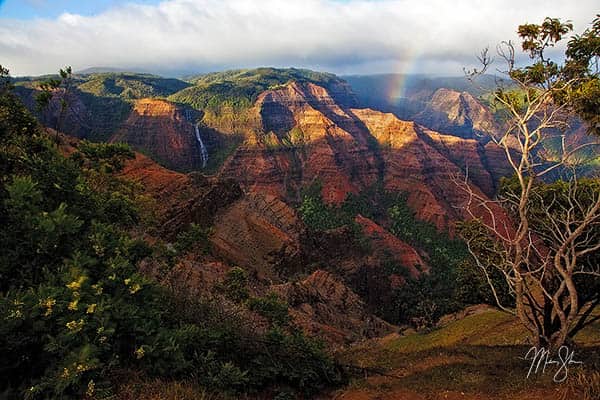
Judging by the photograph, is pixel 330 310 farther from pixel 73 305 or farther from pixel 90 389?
pixel 73 305

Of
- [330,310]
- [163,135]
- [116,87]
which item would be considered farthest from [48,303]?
[116,87]

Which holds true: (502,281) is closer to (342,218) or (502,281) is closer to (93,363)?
(93,363)

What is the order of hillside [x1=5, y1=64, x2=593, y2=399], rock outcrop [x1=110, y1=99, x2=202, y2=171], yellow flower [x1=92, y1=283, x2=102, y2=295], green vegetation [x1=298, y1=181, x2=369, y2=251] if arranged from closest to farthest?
1. yellow flower [x1=92, y1=283, x2=102, y2=295]
2. hillside [x1=5, y1=64, x2=593, y2=399]
3. green vegetation [x1=298, y1=181, x2=369, y2=251]
4. rock outcrop [x1=110, y1=99, x2=202, y2=171]

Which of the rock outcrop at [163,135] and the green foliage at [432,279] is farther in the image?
the rock outcrop at [163,135]

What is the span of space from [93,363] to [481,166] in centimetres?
15457

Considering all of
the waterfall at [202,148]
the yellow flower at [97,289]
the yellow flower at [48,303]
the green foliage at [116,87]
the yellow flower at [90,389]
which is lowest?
the waterfall at [202,148]

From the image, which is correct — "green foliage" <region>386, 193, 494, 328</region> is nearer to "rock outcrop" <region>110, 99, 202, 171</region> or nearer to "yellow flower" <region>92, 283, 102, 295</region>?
"yellow flower" <region>92, 283, 102, 295</region>

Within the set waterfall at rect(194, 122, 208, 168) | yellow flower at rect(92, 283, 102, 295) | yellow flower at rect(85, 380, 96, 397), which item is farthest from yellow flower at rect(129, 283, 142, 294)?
waterfall at rect(194, 122, 208, 168)

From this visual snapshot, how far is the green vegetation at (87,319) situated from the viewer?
17.7ft

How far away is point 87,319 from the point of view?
5641mm

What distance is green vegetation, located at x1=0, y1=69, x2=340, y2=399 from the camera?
17.7 feet

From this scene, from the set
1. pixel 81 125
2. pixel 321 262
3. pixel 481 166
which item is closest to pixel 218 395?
pixel 321 262

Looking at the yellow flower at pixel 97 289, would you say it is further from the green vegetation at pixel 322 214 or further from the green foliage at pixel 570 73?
the green vegetation at pixel 322 214

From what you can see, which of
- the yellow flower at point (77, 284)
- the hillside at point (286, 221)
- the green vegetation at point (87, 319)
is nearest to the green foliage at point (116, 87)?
the hillside at point (286, 221)
